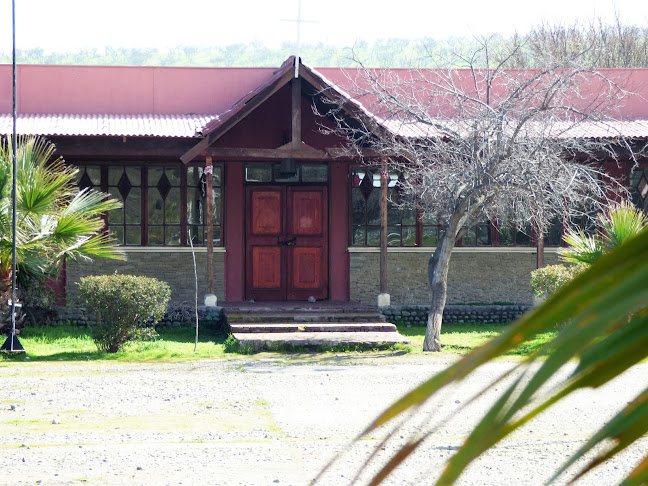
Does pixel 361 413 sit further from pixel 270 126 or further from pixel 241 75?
pixel 241 75

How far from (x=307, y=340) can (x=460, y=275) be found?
202 inches

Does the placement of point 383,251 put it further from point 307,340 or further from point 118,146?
point 118,146

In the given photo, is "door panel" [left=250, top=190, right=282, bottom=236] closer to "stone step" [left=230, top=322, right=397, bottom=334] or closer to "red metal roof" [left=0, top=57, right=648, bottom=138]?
"red metal roof" [left=0, top=57, right=648, bottom=138]

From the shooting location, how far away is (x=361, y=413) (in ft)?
25.9

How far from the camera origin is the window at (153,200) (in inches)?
642

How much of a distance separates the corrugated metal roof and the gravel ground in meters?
5.03

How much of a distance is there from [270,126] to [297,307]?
357 centimetres

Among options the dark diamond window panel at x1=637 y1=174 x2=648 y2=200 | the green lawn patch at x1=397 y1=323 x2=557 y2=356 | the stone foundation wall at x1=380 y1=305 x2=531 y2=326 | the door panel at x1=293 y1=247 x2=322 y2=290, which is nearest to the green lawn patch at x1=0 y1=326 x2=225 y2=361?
the door panel at x1=293 y1=247 x2=322 y2=290

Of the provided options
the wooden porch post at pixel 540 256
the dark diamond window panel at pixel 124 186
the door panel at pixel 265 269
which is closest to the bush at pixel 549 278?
the wooden porch post at pixel 540 256

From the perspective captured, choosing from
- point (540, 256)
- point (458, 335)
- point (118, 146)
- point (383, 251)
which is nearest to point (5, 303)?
point (118, 146)

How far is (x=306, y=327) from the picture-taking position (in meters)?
13.7

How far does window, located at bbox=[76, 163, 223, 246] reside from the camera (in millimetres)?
16312

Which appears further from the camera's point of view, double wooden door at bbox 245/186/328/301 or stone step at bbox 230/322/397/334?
double wooden door at bbox 245/186/328/301

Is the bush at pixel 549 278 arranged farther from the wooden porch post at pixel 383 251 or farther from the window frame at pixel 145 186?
the window frame at pixel 145 186
